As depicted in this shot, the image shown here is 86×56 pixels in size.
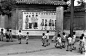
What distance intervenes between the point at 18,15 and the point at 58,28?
17.5 feet

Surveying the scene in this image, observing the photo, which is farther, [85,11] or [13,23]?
[13,23]

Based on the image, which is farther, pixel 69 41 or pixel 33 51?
pixel 69 41

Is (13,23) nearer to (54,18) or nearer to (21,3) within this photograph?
(21,3)

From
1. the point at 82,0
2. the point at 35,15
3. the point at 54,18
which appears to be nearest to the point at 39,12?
the point at 35,15

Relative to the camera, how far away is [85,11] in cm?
1978

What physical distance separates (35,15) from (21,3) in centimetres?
234

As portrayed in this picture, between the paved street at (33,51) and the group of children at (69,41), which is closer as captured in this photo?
the paved street at (33,51)

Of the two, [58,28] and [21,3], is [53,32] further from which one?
[21,3]

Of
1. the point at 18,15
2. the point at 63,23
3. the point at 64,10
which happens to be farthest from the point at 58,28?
the point at 18,15

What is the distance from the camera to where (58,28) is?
65.7 feet

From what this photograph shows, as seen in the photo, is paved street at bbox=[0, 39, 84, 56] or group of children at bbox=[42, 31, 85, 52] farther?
group of children at bbox=[42, 31, 85, 52]

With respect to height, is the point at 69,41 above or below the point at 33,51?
above

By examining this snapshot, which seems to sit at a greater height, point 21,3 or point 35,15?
point 21,3

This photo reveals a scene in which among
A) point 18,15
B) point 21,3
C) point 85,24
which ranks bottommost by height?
point 85,24
